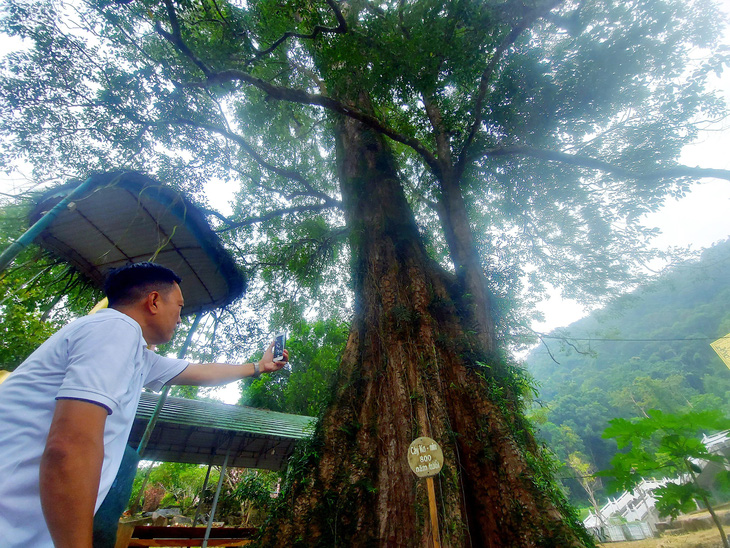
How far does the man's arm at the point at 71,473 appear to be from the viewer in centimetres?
79

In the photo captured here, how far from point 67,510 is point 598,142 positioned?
899 centimetres

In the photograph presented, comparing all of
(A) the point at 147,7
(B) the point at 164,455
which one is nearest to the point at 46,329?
(B) the point at 164,455

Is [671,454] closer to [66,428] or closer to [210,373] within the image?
[210,373]

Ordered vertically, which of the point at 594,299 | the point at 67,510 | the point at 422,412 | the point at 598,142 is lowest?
the point at 67,510

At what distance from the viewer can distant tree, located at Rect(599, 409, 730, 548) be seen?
2.35 meters

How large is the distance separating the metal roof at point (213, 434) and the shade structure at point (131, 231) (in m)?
3.47

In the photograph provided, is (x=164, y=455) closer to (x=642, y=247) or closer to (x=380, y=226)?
(x=380, y=226)

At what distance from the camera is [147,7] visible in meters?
4.74

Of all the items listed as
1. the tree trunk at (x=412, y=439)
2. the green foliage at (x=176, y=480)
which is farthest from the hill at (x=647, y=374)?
the tree trunk at (x=412, y=439)

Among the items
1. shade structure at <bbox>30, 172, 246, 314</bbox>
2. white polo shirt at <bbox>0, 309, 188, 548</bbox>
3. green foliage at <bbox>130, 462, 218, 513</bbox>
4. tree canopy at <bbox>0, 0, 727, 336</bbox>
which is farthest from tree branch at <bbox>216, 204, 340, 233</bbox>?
green foliage at <bbox>130, 462, 218, 513</bbox>

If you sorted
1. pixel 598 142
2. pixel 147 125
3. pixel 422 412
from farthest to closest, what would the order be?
pixel 598 142 → pixel 147 125 → pixel 422 412

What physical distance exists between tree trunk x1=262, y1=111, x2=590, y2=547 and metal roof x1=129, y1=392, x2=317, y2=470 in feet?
14.0

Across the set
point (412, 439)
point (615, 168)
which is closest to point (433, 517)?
point (412, 439)

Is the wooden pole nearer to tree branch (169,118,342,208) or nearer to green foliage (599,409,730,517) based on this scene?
green foliage (599,409,730,517)
